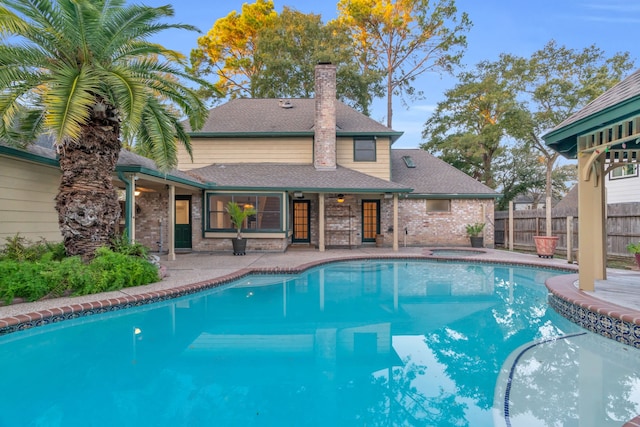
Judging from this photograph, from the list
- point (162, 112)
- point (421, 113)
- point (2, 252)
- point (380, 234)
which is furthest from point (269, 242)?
point (421, 113)

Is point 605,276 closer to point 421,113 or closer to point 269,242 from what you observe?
point 269,242

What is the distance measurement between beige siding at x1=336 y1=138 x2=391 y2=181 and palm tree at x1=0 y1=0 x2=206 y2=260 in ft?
26.8

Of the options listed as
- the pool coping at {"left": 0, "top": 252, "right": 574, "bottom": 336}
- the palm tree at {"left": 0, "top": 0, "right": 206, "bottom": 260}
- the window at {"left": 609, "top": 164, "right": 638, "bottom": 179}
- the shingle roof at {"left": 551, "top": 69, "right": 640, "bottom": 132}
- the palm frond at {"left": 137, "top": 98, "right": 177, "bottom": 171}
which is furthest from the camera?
the window at {"left": 609, "top": 164, "right": 638, "bottom": 179}

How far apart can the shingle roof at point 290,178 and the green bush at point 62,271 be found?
6084 mm

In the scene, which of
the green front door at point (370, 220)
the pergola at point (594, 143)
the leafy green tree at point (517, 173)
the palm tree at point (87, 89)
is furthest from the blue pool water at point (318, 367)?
the leafy green tree at point (517, 173)

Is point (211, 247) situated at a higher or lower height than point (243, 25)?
lower

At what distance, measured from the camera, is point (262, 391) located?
3.31m

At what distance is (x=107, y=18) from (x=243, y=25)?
20.8m

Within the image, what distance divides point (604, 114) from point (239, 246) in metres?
10.5

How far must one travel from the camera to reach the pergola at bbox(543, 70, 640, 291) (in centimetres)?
451

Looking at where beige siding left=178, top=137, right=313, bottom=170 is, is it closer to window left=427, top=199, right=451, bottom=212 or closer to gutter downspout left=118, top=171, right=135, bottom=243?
window left=427, top=199, right=451, bottom=212

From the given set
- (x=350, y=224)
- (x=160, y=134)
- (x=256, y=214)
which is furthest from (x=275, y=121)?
(x=160, y=134)

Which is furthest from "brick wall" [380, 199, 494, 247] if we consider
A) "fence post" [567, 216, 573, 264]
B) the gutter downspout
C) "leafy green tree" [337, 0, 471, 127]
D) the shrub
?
the shrub

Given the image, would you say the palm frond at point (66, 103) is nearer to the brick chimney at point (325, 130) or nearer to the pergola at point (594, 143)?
the pergola at point (594, 143)
